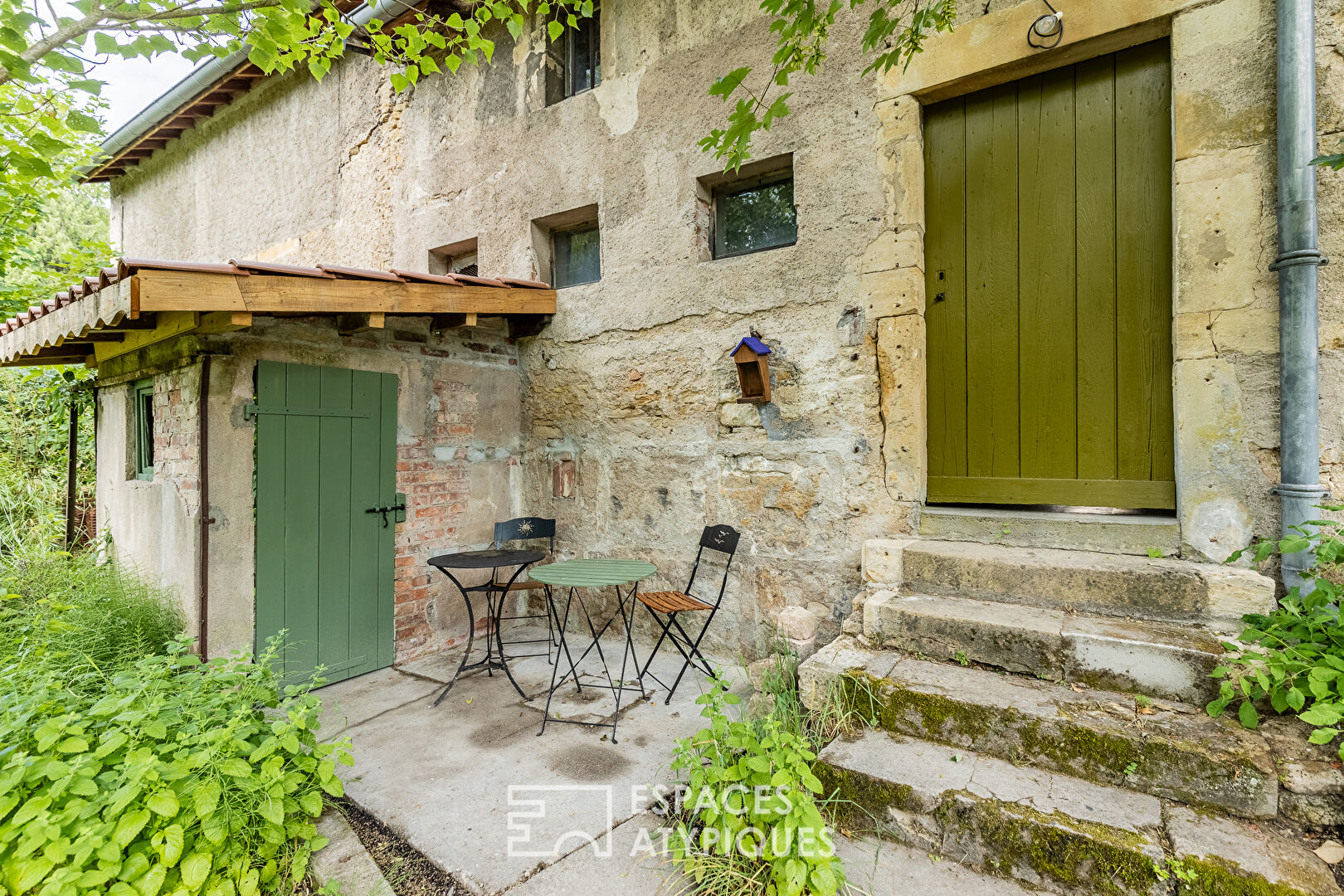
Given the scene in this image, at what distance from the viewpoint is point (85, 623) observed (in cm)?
325

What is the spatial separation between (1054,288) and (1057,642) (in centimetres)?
176

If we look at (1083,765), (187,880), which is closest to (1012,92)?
(1083,765)

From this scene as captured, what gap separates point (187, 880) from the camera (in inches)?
68.2

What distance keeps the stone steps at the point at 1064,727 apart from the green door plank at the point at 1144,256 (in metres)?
1.26

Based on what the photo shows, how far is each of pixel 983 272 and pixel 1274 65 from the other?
1.28 metres

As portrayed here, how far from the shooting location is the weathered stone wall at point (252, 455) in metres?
3.36

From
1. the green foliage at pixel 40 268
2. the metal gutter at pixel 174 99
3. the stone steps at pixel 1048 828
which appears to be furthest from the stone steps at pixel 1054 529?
the green foliage at pixel 40 268

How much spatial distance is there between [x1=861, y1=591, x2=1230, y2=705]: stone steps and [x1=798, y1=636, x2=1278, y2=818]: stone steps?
0.21 feet

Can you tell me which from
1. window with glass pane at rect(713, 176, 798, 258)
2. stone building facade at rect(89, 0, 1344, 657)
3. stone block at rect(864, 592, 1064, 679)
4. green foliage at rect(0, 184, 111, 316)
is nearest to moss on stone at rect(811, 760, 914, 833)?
stone block at rect(864, 592, 1064, 679)

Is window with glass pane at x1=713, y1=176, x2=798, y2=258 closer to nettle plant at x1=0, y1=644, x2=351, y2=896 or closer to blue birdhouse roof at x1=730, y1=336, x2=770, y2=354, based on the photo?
blue birdhouse roof at x1=730, y1=336, x2=770, y2=354

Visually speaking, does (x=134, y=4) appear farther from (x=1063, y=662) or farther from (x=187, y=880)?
(x=1063, y=662)

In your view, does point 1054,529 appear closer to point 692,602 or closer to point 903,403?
point 903,403

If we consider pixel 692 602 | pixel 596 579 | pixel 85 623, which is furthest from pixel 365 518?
pixel 692 602

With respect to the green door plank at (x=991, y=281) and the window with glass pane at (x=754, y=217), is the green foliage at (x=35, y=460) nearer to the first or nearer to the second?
the window with glass pane at (x=754, y=217)
